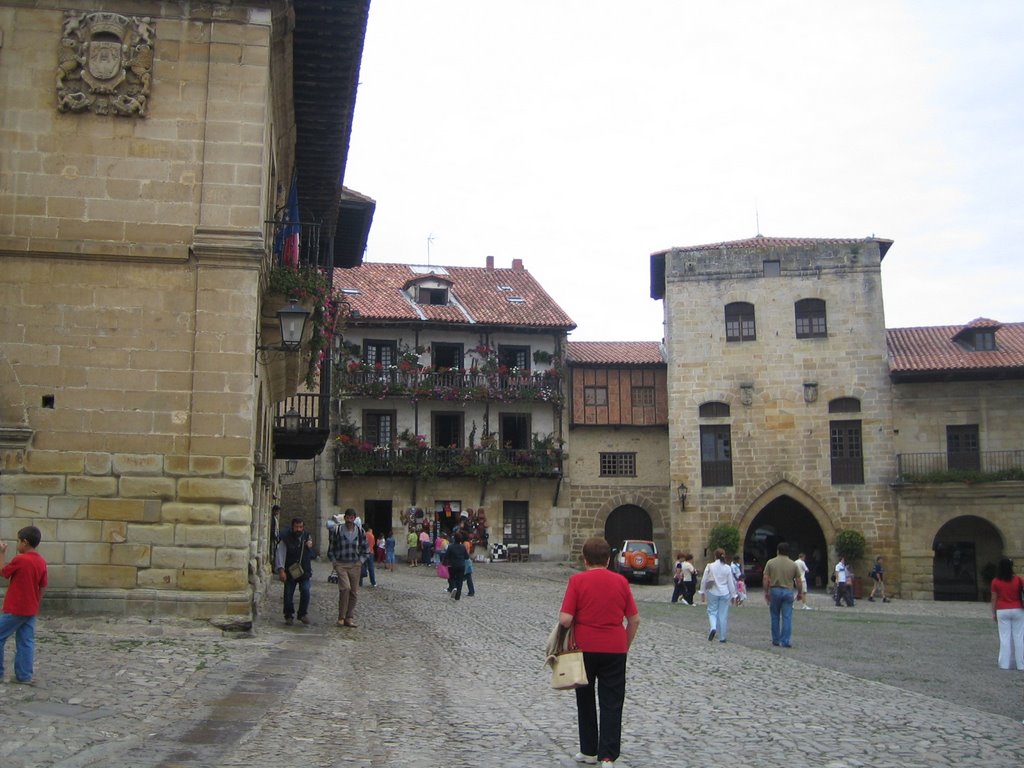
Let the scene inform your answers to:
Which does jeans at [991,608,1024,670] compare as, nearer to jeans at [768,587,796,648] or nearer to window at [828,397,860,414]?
jeans at [768,587,796,648]

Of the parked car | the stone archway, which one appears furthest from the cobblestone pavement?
the stone archway

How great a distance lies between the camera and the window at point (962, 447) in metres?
37.1

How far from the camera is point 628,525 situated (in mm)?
40938

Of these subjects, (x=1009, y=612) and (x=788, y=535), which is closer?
(x=1009, y=612)

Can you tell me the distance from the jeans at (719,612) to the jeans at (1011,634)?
382 centimetres

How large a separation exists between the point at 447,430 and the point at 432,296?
537 centimetres

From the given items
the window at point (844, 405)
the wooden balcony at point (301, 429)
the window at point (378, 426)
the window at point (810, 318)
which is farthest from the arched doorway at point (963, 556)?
the wooden balcony at point (301, 429)

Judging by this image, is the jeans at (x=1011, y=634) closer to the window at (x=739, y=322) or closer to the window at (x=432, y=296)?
the window at (x=739, y=322)

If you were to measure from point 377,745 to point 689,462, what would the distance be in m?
32.0

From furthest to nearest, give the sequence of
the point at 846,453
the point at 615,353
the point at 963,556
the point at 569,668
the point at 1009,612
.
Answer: the point at 615,353 → the point at 846,453 → the point at 963,556 → the point at 1009,612 → the point at 569,668

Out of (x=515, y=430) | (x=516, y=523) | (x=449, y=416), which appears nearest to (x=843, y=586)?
(x=516, y=523)

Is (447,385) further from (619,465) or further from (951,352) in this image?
(951,352)

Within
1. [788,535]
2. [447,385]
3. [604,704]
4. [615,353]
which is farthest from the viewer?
[615,353]

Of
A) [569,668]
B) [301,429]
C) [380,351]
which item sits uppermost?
[380,351]
